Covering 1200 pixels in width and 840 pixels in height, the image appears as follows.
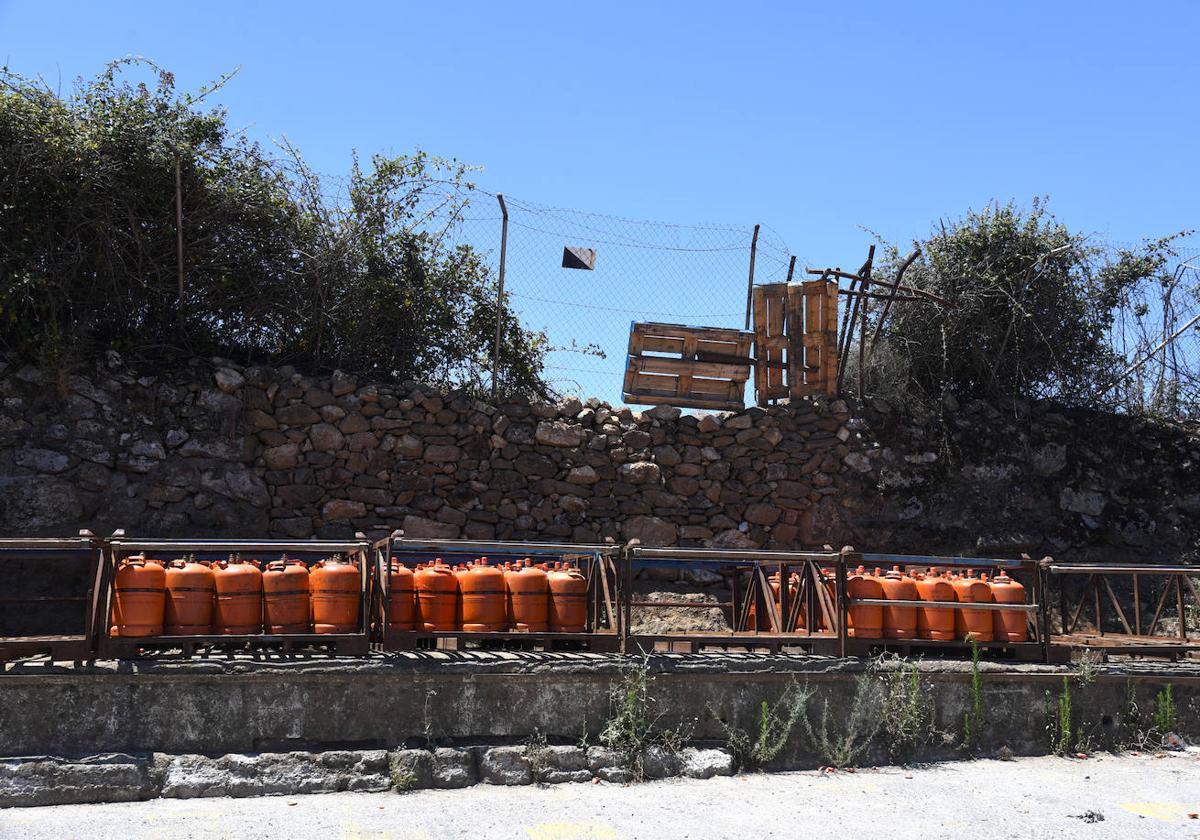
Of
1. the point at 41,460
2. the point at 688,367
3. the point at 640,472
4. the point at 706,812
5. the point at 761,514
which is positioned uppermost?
the point at 688,367

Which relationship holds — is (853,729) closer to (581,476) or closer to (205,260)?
(581,476)

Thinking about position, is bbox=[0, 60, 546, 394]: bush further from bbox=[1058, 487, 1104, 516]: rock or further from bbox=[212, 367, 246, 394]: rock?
bbox=[1058, 487, 1104, 516]: rock

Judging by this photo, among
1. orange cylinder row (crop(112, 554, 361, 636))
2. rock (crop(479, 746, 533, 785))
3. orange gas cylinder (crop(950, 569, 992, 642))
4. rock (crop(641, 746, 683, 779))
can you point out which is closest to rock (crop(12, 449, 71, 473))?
orange cylinder row (crop(112, 554, 361, 636))

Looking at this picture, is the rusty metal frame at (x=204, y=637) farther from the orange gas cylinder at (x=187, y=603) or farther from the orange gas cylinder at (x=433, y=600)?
the orange gas cylinder at (x=433, y=600)

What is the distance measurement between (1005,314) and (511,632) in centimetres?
943

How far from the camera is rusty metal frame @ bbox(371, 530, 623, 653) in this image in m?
7.92

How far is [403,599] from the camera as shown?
8266mm

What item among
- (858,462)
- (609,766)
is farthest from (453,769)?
(858,462)

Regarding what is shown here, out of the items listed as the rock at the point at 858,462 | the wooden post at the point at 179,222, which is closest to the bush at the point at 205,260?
the wooden post at the point at 179,222

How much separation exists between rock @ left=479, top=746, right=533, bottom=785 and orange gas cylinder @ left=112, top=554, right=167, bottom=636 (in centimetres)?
244

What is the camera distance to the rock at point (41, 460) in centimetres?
1099

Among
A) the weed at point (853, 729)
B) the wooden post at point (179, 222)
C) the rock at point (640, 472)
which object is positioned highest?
the wooden post at point (179, 222)

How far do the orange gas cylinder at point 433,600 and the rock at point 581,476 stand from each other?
180 inches

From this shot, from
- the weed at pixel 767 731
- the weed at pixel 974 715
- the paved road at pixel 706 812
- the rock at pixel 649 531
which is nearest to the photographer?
the paved road at pixel 706 812
